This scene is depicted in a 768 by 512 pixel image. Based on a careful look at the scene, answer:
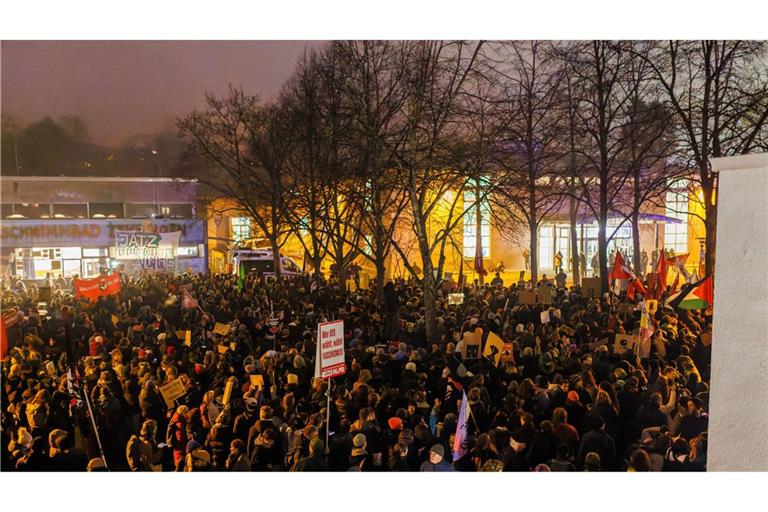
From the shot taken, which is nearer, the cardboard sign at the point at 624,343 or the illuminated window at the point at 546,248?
the cardboard sign at the point at 624,343

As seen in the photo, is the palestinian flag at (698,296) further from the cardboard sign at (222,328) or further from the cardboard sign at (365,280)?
the cardboard sign at (222,328)

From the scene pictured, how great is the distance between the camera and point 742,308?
426 cm

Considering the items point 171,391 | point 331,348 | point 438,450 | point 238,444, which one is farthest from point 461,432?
point 171,391

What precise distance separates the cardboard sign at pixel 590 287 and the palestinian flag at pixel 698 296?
1070 mm

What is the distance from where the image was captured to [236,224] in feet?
27.8

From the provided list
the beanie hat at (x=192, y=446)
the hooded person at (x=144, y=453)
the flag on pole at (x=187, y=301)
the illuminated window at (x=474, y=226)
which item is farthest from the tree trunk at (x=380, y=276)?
the hooded person at (x=144, y=453)

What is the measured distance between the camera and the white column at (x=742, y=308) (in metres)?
4.17

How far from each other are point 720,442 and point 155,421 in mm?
5110

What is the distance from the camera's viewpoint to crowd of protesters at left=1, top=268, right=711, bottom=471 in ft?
18.6

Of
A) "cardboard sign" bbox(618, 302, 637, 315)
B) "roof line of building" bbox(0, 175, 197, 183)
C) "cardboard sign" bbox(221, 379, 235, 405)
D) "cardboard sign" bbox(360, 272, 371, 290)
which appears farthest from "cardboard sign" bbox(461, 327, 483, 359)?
"roof line of building" bbox(0, 175, 197, 183)

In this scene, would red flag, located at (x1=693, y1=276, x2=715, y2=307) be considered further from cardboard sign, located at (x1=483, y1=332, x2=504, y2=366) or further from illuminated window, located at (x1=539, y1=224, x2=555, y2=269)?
cardboard sign, located at (x1=483, y1=332, x2=504, y2=366)

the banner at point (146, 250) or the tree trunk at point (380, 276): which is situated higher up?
the banner at point (146, 250)

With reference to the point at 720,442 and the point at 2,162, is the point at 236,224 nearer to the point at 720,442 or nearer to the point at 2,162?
the point at 2,162

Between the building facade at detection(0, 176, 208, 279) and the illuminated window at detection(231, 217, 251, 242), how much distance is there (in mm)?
427
